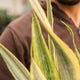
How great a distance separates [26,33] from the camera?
157cm

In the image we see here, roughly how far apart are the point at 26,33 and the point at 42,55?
2.18ft

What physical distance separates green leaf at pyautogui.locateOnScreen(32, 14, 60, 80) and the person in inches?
21.4

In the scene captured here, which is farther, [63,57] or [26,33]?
[26,33]

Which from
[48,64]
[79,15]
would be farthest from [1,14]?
[48,64]

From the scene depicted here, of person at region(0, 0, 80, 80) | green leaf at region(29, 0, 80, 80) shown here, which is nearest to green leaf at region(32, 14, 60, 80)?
green leaf at region(29, 0, 80, 80)

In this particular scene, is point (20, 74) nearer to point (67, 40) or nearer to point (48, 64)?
point (48, 64)

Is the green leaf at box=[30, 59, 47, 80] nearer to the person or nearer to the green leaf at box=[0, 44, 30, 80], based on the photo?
the green leaf at box=[0, 44, 30, 80]

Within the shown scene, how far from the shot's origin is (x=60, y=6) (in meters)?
1.68

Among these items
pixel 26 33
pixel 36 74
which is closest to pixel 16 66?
pixel 36 74

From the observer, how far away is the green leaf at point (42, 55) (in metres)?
0.90

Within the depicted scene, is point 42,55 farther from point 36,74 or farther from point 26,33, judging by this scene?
point 26,33

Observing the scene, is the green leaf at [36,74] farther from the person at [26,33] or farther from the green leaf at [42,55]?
the person at [26,33]

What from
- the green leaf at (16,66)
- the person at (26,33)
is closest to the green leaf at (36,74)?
the green leaf at (16,66)

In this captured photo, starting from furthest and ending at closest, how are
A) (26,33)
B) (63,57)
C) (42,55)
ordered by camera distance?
(26,33), (42,55), (63,57)
